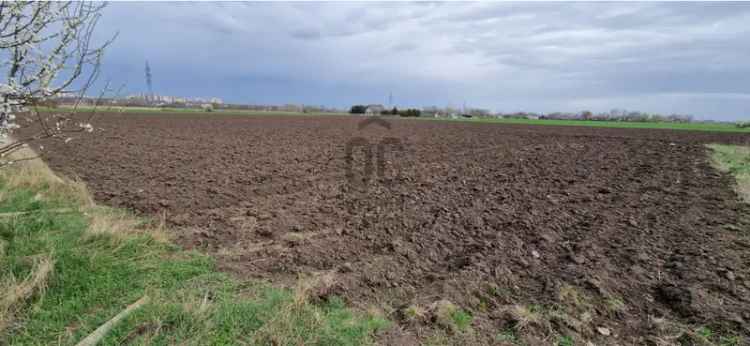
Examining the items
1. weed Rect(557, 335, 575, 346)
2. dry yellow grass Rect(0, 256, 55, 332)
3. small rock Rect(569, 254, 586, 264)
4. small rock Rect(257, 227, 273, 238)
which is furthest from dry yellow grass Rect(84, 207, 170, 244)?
small rock Rect(569, 254, 586, 264)

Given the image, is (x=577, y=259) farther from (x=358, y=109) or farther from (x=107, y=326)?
(x=358, y=109)

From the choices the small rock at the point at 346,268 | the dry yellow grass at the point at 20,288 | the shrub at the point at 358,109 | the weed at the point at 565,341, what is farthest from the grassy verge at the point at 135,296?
the shrub at the point at 358,109

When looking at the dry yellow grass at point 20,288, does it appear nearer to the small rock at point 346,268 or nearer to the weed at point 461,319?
the small rock at point 346,268

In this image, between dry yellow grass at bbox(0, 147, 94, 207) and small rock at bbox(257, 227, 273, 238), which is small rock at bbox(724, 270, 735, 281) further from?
dry yellow grass at bbox(0, 147, 94, 207)

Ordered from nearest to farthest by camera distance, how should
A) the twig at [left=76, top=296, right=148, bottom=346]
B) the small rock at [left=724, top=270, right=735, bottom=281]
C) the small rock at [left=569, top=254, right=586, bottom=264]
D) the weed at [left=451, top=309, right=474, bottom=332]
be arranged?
1. the twig at [left=76, top=296, right=148, bottom=346]
2. the weed at [left=451, top=309, right=474, bottom=332]
3. the small rock at [left=724, top=270, right=735, bottom=281]
4. the small rock at [left=569, top=254, right=586, bottom=264]

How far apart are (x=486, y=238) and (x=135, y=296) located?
4805 mm

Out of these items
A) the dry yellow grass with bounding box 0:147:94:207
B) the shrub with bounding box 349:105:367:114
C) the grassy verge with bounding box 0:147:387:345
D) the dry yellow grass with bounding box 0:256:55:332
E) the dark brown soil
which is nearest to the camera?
the grassy verge with bounding box 0:147:387:345

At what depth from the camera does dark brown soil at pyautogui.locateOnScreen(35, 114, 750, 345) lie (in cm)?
360

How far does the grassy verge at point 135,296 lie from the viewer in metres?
2.89

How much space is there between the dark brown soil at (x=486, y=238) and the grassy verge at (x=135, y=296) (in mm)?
389

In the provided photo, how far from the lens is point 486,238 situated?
539 cm

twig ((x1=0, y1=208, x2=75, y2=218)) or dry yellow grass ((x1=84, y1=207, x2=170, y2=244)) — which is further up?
twig ((x1=0, y1=208, x2=75, y2=218))

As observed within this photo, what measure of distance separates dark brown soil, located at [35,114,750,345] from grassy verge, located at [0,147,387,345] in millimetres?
389

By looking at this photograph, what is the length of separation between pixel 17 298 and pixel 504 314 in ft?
16.1
